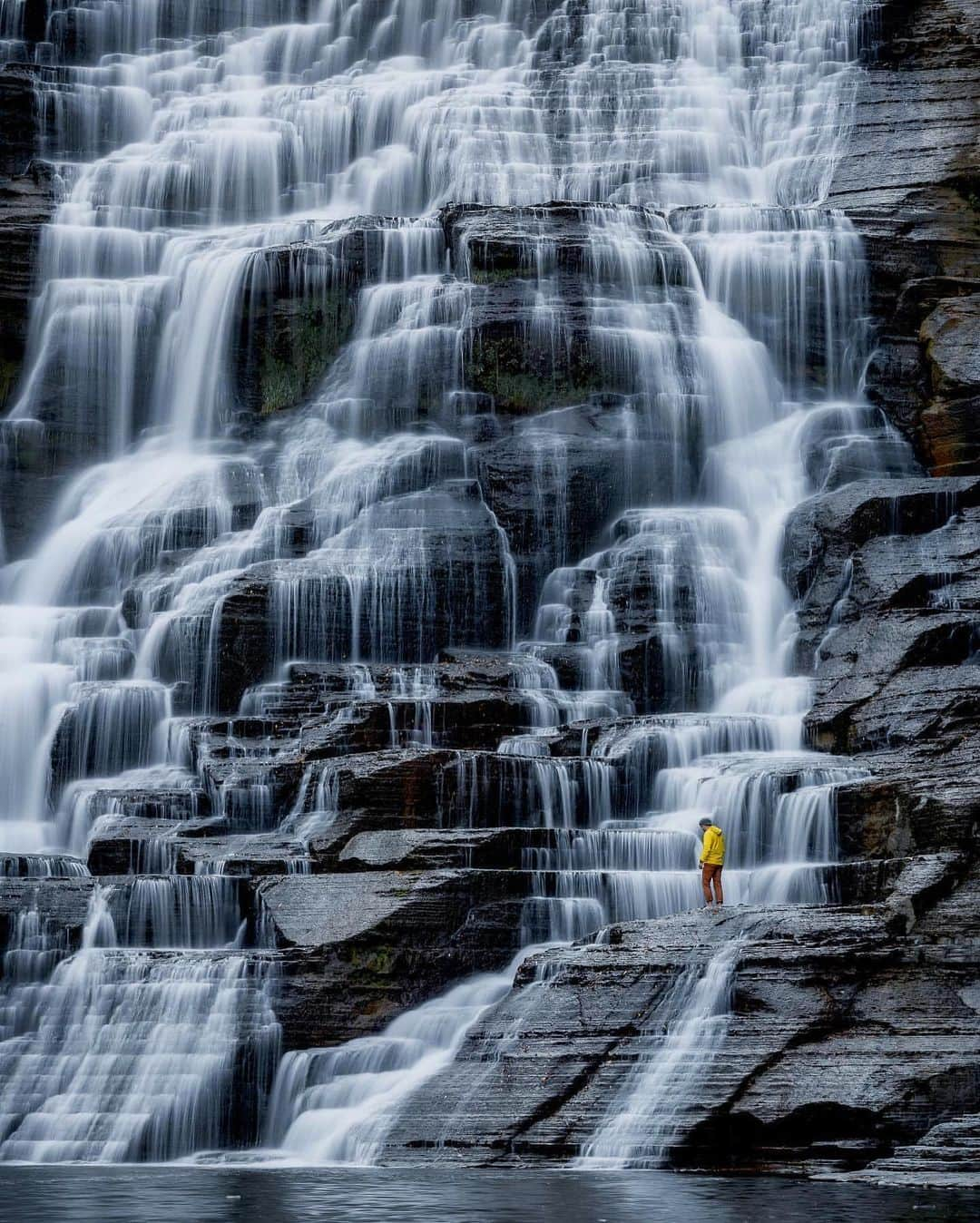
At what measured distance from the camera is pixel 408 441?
1453 inches

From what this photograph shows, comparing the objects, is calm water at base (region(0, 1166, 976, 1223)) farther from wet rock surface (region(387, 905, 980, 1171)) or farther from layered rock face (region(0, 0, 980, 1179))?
layered rock face (region(0, 0, 980, 1179))

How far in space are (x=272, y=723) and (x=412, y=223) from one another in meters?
15.7

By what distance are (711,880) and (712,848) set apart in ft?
1.34

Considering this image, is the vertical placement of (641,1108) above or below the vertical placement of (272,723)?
below

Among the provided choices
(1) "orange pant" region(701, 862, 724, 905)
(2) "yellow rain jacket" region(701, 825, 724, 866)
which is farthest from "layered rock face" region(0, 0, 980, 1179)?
(2) "yellow rain jacket" region(701, 825, 724, 866)

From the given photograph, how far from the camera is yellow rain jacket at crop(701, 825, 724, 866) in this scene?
22703 millimetres

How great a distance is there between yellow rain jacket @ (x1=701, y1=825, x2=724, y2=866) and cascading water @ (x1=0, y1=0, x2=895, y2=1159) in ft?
3.97

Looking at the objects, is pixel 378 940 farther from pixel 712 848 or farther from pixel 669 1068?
pixel 669 1068

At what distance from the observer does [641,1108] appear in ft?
61.8

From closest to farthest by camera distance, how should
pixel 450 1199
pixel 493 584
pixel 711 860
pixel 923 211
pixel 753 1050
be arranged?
pixel 450 1199 < pixel 753 1050 < pixel 711 860 < pixel 493 584 < pixel 923 211

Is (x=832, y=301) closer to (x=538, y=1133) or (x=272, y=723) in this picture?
(x=272, y=723)

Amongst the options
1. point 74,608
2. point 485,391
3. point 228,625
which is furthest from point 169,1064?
point 485,391

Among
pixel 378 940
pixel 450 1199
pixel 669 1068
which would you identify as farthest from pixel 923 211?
pixel 450 1199

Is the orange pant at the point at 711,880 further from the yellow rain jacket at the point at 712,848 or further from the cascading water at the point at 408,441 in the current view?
the cascading water at the point at 408,441
